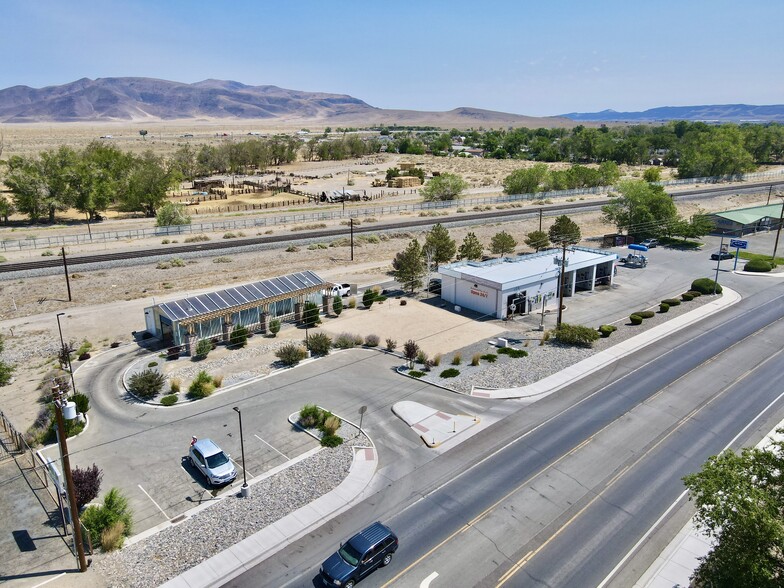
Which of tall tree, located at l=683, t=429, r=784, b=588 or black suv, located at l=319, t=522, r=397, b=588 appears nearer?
tall tree, located at l=683, t=429, r=784, b=588

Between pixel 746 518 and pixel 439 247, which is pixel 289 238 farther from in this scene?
pixel 746 518

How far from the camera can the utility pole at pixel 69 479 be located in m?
20.7

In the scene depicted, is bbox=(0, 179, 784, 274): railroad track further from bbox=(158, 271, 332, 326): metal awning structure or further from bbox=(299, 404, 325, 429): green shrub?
bbox=(299, 404, 325, 429): green shrub

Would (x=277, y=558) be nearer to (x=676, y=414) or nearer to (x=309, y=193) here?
(x=676, y=414)

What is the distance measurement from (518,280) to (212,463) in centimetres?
3566

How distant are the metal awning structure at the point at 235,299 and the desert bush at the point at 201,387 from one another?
28.3ft

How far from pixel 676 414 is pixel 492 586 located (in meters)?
20.5

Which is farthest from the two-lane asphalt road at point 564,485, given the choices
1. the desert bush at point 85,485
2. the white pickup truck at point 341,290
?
the white pickup truck at point 341,290

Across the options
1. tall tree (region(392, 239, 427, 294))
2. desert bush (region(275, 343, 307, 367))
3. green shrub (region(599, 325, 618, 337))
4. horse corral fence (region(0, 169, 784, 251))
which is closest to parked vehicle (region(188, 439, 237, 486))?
desert bush (region(275, 343, 307, 367))

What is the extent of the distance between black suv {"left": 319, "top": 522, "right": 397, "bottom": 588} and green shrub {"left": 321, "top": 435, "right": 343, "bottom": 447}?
9076mm

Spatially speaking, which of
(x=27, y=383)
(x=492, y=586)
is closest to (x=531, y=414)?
(x=492, y=586)

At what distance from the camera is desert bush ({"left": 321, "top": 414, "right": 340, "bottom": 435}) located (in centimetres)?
3353

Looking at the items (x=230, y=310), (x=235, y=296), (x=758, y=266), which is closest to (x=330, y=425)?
(x=230, y=310)

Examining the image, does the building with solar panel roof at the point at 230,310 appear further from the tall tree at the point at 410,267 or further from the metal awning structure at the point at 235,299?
the tall tree at the point at 410,267
